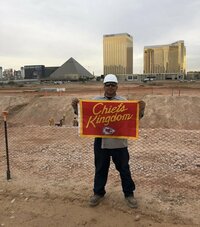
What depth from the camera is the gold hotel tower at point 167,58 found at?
154m

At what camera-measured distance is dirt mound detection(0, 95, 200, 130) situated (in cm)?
2464

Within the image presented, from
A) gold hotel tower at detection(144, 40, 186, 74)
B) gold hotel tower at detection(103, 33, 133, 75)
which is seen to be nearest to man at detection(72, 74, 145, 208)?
gold hotel tower at detection(144, 40, 186, 74)

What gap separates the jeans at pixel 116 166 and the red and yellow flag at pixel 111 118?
220 millimetres

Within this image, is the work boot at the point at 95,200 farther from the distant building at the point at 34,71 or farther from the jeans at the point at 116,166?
the distant building at the point at 34,71

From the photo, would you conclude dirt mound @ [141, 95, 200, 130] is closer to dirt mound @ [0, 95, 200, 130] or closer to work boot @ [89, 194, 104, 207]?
dirt mound @ [0, 95, 200, 130]

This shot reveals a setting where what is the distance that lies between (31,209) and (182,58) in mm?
158281

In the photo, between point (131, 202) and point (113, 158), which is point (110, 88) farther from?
point (131, 202)

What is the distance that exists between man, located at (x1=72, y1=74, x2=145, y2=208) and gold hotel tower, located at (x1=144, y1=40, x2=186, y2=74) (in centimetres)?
15148

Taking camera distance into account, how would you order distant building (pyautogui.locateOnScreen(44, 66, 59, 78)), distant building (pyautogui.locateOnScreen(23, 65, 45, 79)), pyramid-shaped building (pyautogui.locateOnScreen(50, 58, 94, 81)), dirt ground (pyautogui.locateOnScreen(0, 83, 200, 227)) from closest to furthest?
dirt ground (pyautogui.locateOnScreen(0, 83, 200, 227)), pyramid-shaped building (pyautogui.locateOnScreen(50, 58, 94, 81)), distant building (pyautogui.locateOnScreen(23, 65, 45, 79)), distant building (pyautogui.locateOnScreen(44, 66, 59, 78))

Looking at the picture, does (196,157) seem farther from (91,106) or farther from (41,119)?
(41,119)

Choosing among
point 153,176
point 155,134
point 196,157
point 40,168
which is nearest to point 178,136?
point 155,134

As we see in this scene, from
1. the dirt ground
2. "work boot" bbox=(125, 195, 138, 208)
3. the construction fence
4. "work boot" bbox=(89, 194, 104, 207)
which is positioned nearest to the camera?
the dirt ground

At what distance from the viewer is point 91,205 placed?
5.03m

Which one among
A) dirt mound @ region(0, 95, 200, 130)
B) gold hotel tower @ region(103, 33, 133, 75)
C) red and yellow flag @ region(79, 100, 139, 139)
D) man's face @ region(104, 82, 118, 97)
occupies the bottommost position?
dirt mound @ region(0, 95, 200, 130)
